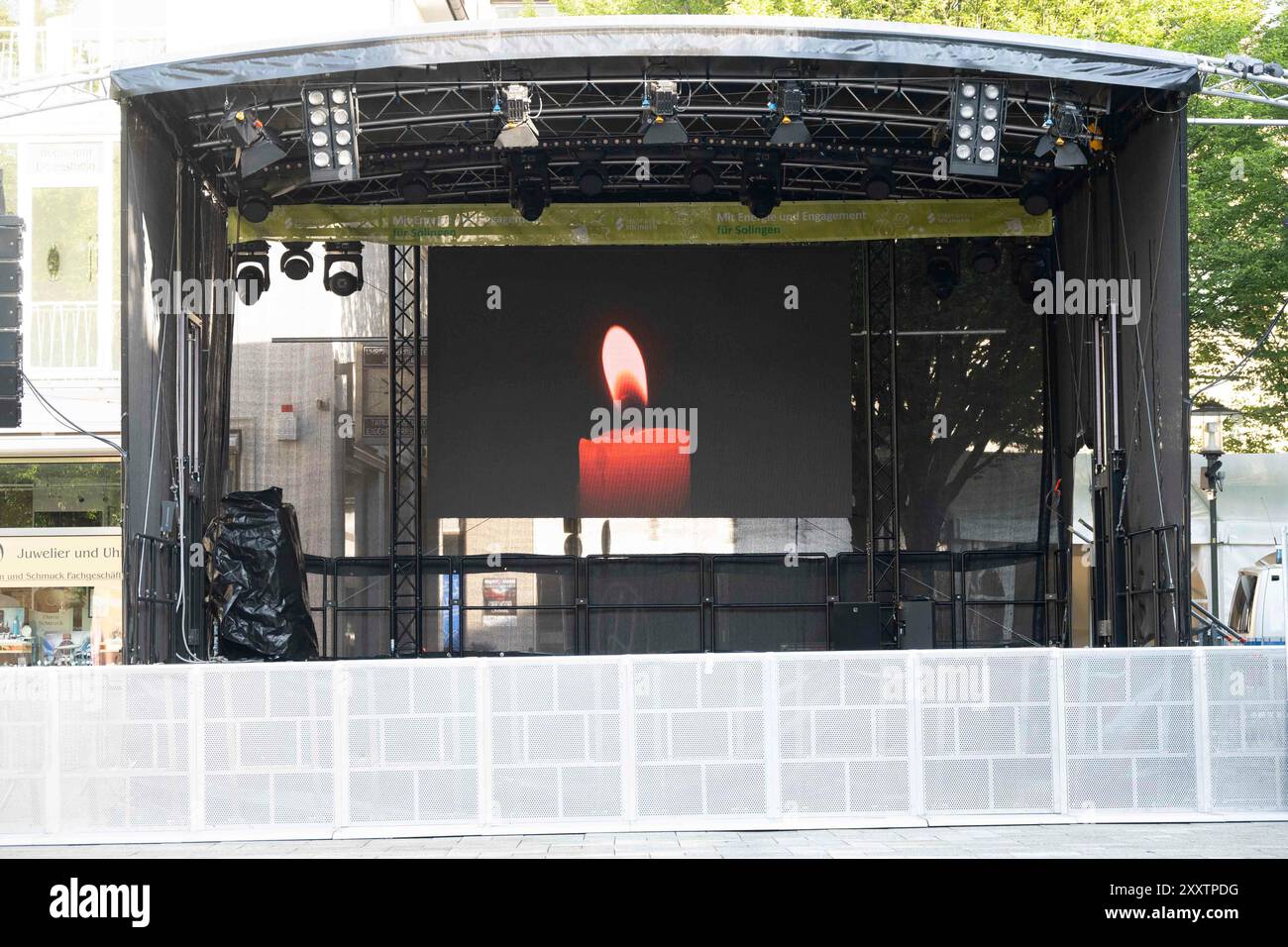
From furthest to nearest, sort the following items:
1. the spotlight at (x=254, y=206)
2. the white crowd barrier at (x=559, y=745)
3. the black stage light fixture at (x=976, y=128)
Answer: the spotlight at (x=254, y=206)
the black stage light fixture at (x=976, y=128)
the white crowd barrier at (x=559, y=745)

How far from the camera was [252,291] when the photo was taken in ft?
52.5

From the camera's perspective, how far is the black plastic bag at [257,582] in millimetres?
14016

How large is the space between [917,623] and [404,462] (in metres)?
6.36

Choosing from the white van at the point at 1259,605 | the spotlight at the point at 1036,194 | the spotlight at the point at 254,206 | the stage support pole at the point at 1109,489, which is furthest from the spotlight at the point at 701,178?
the white van at the point at 1259,605

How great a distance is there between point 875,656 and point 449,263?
28.0 ft

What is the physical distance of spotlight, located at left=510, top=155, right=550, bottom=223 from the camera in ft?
49.6

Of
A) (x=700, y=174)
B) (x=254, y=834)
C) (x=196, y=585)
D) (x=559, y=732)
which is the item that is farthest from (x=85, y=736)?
(x=700, y=174)

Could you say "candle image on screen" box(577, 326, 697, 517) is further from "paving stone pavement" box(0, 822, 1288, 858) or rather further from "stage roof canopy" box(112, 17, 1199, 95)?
"paving stone pavement" box(0, 822, 1288, 858)

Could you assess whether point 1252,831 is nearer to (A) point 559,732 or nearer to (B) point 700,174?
(A) point 559,732

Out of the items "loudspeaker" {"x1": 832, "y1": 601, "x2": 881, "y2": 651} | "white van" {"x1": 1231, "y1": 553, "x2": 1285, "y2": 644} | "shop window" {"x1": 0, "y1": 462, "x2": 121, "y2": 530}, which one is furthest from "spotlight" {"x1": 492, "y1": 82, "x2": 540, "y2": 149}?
"white van" {"x1": 1231, "y1": 553, "x2": 1285, "y2": 644}

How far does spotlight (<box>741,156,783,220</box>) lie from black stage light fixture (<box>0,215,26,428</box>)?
7.37 metres

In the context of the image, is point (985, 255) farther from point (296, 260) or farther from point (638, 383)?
point (296, 260)

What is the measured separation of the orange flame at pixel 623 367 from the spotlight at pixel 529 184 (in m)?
1.62

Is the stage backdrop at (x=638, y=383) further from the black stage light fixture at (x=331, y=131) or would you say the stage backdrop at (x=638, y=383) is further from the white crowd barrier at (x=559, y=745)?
the white crowd barrier at (x=559, y=745)
